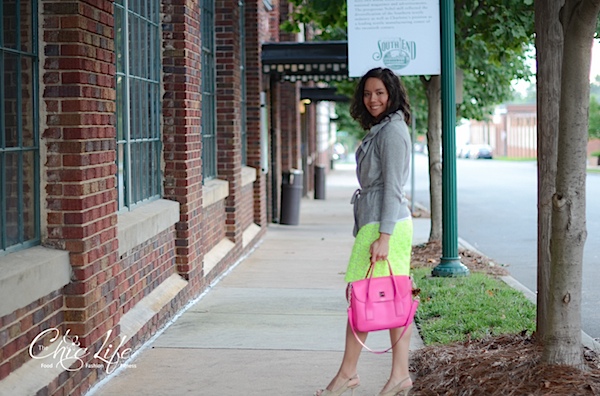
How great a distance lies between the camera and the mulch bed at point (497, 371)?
5.44 metres

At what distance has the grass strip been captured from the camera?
7559 mm

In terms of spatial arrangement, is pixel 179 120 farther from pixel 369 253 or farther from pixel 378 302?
pixel 378 302

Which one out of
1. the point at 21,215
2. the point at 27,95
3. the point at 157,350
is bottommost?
the point at 157,350

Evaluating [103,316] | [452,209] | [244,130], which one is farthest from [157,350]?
[244,130]

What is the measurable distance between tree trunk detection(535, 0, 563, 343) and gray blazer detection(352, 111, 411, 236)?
129cm

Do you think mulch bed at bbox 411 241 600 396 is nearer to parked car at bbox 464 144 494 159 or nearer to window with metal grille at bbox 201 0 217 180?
window with metal grille at bbox 201 0 217 180

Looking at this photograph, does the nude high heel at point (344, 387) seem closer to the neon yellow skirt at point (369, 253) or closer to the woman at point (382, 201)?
the woman at point (382, 201)

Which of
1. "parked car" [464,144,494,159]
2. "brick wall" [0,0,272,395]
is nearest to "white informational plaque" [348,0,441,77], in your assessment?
"brick wall" [0,0,272,395]

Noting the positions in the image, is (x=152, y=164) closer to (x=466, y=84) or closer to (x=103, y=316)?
(x=103, y=316)

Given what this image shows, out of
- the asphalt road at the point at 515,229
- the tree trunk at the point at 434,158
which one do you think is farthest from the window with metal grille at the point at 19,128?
the tree trunk at the point at 434,158

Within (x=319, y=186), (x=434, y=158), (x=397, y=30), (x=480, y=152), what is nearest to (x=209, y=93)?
(x=397, y=30)

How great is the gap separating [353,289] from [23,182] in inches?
76.3

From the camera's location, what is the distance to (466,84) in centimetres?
Result: 2119

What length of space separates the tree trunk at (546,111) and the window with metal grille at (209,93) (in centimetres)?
574
